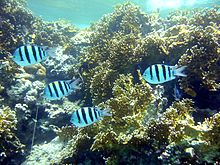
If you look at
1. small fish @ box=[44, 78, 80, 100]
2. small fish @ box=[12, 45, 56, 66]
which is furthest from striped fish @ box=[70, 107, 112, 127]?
small fish @ box=[12, 45, 56, 66]

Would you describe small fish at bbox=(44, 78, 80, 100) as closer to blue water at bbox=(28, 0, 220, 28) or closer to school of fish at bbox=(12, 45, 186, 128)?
school of fish at bbox=(12, 45, 186, 128)

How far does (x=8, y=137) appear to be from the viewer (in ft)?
19.8

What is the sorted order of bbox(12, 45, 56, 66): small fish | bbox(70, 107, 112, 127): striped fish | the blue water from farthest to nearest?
the blue water < bbox(12, 45, 56, 66): small fish < bbox(70, 107, 112, 127): striped fish

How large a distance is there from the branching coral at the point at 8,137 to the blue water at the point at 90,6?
101ft

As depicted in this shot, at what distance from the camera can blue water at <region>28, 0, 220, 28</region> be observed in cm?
3359

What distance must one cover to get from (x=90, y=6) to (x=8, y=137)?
1338 inches

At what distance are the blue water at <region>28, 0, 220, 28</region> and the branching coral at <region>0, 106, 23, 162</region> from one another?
30.7m

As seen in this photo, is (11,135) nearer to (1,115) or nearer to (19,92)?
(1,115)

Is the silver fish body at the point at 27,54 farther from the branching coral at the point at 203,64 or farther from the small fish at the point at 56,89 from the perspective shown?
the branching coral at the point at 203,64

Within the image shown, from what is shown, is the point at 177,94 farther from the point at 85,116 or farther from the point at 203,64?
the point at 85,116

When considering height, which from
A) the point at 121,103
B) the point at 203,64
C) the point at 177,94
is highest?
the point at 203,64

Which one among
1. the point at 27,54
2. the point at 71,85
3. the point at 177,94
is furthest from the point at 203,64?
the point at 27,54

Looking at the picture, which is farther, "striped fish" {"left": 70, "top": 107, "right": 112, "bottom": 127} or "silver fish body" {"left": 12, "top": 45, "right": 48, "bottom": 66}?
"silver fish body" {"left": 12, "top": 45, "right": 48, "bottom": 66}

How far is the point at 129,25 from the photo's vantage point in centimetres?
960
